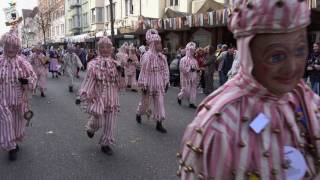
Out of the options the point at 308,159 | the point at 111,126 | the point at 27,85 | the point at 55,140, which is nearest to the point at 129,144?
the point at 111,126

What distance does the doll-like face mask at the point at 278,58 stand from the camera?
6.92 feet

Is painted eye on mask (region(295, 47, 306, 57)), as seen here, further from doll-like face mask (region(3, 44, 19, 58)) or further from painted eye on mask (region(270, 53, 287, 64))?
doll-like face mask (region(3, 44, 19, 58))

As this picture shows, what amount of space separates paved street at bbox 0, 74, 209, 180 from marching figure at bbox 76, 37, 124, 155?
428 mm

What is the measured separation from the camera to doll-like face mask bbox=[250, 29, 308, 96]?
2109mm

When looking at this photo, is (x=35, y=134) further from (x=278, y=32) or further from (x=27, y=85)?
(x=278, y=32)

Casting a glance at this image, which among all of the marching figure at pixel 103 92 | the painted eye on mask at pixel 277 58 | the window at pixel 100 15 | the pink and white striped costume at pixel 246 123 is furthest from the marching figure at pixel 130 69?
the window at pixel 100 15

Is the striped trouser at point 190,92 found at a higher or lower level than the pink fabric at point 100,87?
lower

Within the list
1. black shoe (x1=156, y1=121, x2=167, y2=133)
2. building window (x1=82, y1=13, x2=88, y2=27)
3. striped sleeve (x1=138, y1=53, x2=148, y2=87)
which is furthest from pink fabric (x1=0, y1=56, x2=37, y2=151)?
building window (x1=82, y1=13, x2=88, y2=27)

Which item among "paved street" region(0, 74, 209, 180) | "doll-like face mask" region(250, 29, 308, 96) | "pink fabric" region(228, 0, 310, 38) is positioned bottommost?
"paved street" region(0, 74, 209, 180)

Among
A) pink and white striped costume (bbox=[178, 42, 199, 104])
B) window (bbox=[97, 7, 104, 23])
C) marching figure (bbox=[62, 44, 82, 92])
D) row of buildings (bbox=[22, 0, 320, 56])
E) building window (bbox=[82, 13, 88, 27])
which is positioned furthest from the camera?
building window (bbox=[82, 13, 88, 27])

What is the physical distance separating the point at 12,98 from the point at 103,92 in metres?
1.33

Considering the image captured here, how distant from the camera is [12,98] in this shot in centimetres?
712

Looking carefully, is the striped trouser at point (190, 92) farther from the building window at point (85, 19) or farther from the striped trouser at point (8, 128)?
the building window at point (85, 19)

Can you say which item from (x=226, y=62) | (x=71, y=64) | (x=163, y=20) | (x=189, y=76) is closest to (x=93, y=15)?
(x=163, y=20)
